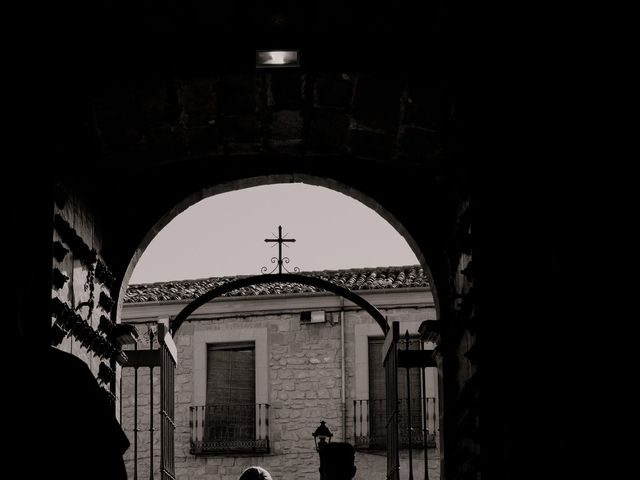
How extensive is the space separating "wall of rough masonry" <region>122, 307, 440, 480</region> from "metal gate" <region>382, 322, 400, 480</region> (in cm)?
1126

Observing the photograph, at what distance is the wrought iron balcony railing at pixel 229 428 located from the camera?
20.0 meters

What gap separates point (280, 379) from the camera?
20.3 metres

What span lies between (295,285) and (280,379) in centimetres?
172

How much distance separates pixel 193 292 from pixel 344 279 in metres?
2.78

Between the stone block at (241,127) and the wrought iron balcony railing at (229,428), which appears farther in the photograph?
the wrought iron balcony railing at (229,428)

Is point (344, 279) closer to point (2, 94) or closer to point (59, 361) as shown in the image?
point (2, 94)

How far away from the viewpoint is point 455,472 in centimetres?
740

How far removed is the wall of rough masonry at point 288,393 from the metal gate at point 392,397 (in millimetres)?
11259

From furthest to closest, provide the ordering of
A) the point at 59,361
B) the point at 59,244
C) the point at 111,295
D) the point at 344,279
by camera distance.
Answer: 1. the point at 344,279
2. the point at 111,295
3. the point at 59,244
4. the point at 59,361

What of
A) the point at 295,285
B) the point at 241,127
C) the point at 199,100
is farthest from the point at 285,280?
the point at 295,285

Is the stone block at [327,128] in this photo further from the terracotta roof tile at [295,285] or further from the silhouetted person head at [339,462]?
the terracotta roof tile at [295,285]

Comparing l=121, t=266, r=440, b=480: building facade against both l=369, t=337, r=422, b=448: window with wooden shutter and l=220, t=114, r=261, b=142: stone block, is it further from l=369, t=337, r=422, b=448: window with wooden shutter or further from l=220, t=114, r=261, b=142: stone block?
l=220, t=114, r=261, b=142: stone block

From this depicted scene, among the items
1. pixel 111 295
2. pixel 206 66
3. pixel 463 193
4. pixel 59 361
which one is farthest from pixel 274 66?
pixel 59 361

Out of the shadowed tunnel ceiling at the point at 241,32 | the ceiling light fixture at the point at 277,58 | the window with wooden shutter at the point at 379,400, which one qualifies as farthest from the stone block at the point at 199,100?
the window with wooden shutter at the point at 379,400
